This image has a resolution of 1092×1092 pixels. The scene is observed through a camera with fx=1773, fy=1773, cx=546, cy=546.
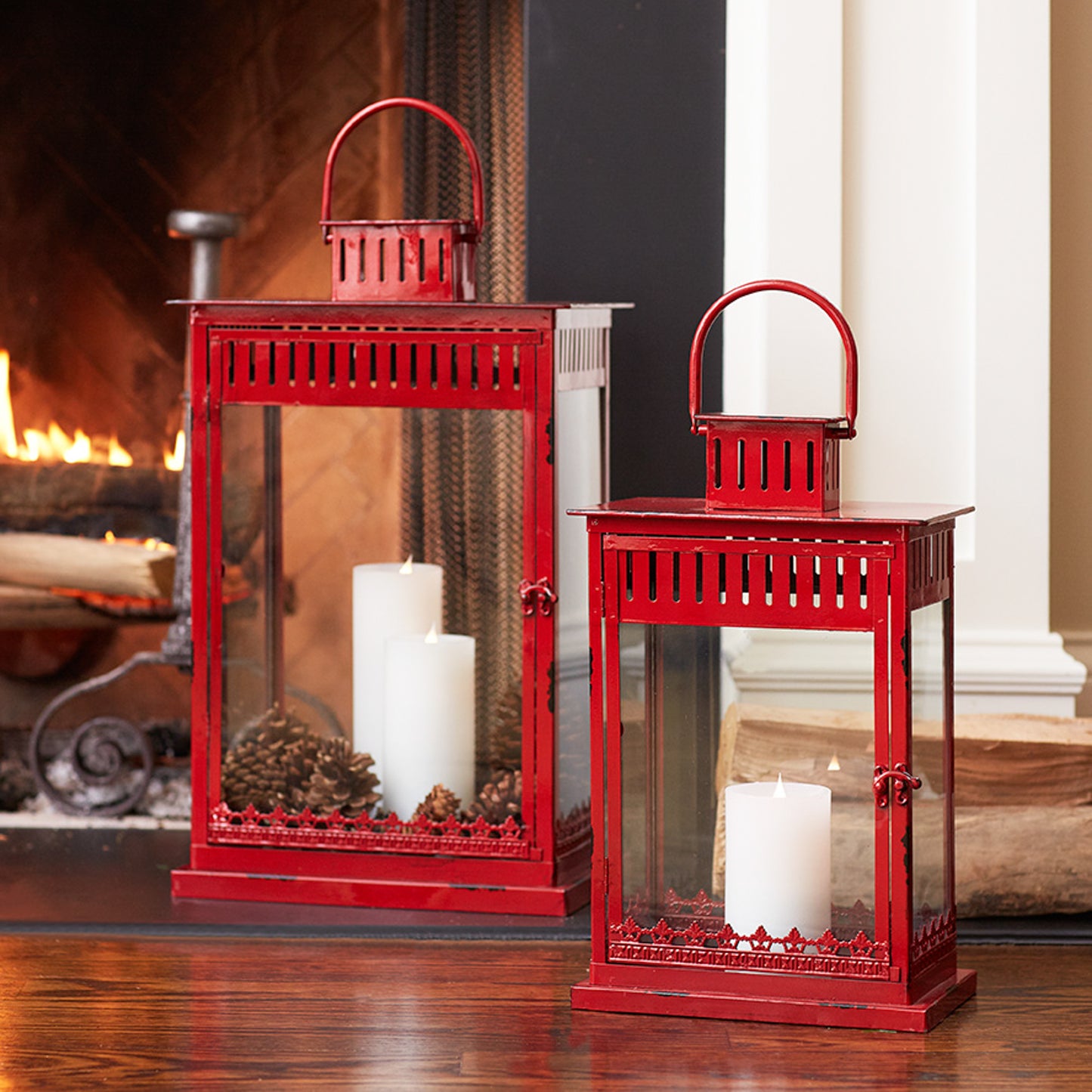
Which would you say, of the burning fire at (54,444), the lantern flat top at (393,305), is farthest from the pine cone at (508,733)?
the burning fire at (54,444)

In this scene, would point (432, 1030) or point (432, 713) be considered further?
point (432, 713)

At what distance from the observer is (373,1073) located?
4.12 ft

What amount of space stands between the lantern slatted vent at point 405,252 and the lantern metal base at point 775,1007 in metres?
0.66

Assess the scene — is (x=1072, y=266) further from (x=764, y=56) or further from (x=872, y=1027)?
(x=872, y=1027)

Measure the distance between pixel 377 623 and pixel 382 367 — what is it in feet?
0.81

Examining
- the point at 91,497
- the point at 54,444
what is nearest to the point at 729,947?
the point at 91,497

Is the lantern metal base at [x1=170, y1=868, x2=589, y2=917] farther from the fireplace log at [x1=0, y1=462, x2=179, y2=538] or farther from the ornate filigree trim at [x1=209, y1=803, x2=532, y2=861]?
the fireplace log at [x1=0, y1=462, x2=179, y2=538]

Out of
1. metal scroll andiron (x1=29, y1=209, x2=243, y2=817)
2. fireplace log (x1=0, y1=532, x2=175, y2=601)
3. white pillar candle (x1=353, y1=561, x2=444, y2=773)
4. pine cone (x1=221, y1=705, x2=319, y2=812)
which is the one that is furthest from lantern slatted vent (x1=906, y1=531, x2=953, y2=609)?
fireplace log (x1=0, y1=532, x2=175, y2=601)

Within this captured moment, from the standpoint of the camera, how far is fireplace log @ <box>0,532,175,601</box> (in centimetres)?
219

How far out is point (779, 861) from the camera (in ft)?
4.44

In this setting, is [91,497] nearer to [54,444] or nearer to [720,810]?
[54,444]

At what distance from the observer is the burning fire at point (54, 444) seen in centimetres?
260

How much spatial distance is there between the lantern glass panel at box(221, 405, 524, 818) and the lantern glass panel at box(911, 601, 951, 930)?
43cm

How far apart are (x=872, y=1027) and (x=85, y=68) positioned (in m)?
1.88
